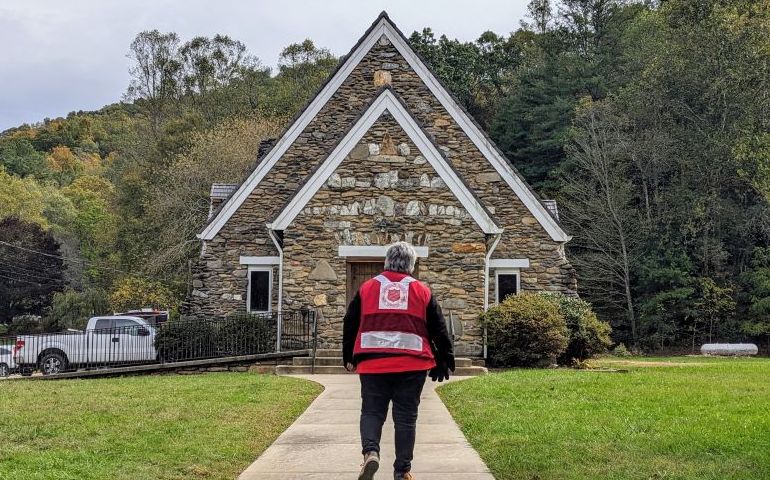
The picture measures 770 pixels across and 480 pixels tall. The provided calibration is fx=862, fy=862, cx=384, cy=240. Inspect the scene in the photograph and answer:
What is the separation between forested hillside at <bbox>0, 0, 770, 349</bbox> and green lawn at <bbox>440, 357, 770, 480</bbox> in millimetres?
16032

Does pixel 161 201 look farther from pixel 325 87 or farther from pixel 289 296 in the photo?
pixel 289 296

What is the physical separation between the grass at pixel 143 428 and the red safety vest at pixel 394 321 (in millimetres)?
1818

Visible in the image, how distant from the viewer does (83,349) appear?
73.1ft

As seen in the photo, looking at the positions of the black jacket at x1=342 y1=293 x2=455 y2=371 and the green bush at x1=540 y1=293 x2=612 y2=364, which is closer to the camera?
the black jacket at x1=342 y1=293 x2=455 y2=371

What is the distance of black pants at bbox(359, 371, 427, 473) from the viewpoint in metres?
6.73

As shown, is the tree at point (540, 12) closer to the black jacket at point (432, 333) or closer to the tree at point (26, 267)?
the tree at point (26, 267)

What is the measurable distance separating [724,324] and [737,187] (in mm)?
6405

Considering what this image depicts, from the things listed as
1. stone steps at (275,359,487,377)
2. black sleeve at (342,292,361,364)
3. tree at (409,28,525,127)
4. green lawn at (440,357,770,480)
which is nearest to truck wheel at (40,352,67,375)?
stone steps at (275,359,487,377)

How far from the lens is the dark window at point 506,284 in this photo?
2266 cm

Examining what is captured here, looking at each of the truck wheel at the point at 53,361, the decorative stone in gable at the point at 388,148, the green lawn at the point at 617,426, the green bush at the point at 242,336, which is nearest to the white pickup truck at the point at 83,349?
the truck wheel at the point at 53,361

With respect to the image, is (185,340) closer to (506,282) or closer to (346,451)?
(506,282)

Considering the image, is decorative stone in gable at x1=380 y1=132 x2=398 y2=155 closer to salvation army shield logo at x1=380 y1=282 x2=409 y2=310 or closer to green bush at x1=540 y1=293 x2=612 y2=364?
green bush at x1=540 y1=293 x2=612 y2=364

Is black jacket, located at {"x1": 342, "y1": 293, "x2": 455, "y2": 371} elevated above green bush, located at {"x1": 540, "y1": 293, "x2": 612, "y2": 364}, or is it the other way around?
black jacket, located at {"x1": 342, "y1": 293, "x2": 455, "y2": 371}

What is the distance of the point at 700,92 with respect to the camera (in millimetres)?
38688
